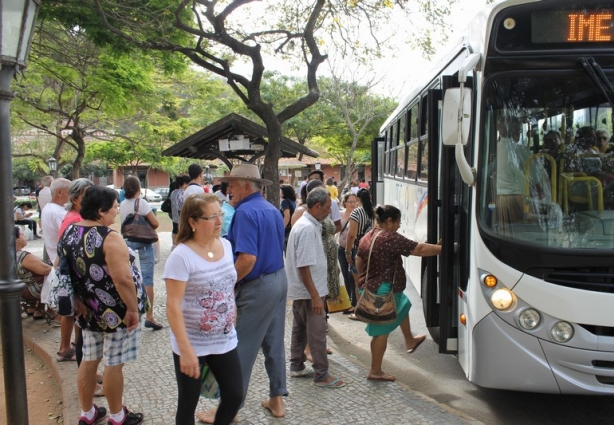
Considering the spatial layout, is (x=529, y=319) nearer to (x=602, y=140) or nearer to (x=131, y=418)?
(x=602, y=140)

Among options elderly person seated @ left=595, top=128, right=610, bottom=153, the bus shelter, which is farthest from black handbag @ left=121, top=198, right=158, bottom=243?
the bus shelter

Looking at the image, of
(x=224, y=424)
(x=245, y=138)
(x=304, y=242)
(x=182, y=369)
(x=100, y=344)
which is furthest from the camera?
(x=245, y=138)

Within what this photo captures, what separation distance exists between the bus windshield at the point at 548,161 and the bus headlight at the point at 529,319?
0.48 m

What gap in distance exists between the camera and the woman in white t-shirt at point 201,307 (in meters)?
3.06

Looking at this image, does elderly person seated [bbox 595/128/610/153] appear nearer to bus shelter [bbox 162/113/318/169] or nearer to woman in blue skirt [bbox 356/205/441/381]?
woman in blue skirt [bbox 356/205/441/381]

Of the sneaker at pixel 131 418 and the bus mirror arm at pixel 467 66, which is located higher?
the bus mirror arm at pixel 467 66

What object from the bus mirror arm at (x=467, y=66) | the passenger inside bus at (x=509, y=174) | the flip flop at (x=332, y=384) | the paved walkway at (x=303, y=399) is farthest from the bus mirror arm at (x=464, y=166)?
the flip flop at (x=332, y=384)

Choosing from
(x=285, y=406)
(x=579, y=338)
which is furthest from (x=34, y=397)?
(x=579, y=338)

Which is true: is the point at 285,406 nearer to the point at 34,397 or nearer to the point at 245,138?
the point at 34,397

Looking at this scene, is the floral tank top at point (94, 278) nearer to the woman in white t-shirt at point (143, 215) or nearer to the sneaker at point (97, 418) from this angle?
the sneaker at point (97, 418)

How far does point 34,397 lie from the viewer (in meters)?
5.20

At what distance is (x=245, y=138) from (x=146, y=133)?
1799 cm

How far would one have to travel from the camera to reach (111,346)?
3900 millimetres

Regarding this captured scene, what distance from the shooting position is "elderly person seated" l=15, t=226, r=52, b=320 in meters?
6.34
